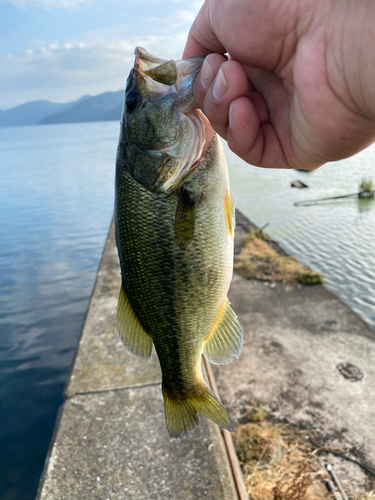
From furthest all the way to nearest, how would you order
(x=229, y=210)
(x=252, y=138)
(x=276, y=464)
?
(x=276, y=464) < (x=229, y=210) < (x=252, y=138)

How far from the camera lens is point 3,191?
24938 millimetres

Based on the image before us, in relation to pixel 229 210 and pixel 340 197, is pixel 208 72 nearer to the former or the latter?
pixel 229 210

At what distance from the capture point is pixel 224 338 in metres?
1.96

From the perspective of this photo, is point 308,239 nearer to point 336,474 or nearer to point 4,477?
point 336,474

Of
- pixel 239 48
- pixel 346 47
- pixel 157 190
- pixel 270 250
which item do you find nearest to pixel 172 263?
pixel 157 190

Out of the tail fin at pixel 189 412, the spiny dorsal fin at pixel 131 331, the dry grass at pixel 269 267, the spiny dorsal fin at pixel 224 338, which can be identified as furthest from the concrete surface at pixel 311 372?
the spiny dorsal fin at pixel 131 331

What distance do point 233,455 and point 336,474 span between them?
124cm

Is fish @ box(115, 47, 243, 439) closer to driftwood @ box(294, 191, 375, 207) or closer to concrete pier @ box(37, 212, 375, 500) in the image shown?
concrete pier @ box(37, 212, 375, 500)

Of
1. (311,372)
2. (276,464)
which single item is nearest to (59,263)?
(311,372)

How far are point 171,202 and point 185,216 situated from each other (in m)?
0.10

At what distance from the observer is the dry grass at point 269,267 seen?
8188 mm

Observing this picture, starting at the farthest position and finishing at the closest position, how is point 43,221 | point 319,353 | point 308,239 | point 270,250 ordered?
1. point 43,221
2. point 308,239
3. point 270,250
4. point 319,353

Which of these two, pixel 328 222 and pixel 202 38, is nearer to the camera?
pixel 202 38

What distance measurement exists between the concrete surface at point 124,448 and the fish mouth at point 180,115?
262 centimetres
